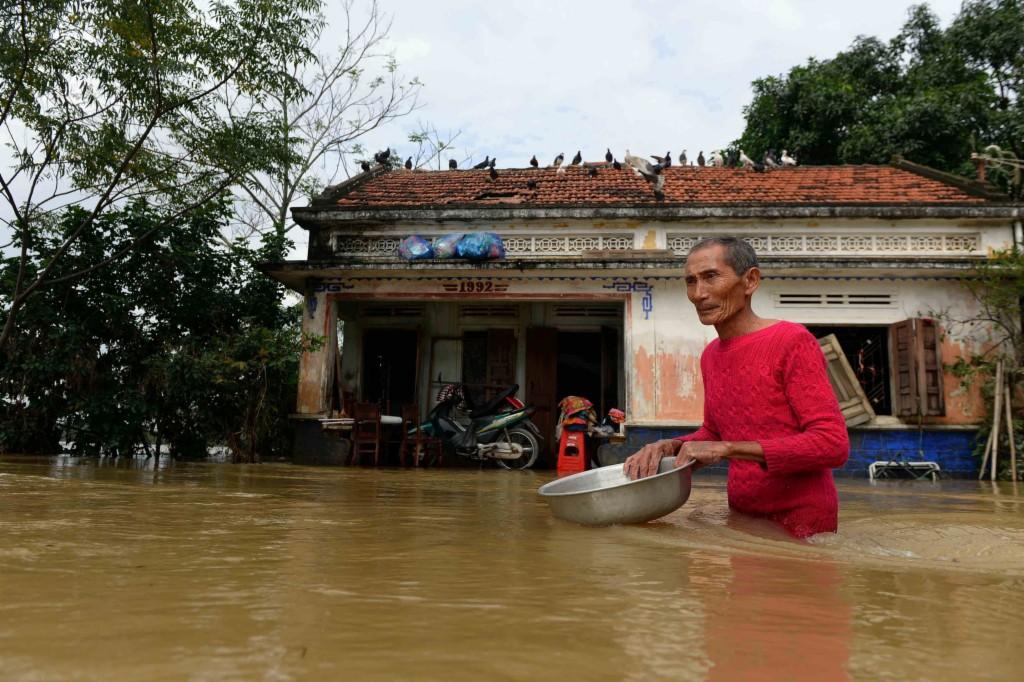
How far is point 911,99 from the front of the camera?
53.9ft

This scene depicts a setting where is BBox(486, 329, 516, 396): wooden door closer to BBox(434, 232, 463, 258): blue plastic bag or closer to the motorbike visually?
the motorbike

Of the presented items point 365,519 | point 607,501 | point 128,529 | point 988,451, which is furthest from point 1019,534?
point 988,451

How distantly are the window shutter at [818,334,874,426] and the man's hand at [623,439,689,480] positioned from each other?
7499 millimetres

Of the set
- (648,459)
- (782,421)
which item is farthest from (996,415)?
(648,459)

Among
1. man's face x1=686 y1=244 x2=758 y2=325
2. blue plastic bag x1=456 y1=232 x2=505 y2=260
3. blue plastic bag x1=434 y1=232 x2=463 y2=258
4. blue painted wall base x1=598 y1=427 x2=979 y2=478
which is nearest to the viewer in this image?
man's face x1=686 y1=244 x2=758 y2=325

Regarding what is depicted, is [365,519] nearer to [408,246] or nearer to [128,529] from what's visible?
[128,529]

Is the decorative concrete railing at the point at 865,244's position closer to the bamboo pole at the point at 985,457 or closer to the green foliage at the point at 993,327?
the green foliage at the point at 993,327

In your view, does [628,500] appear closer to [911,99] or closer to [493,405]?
[493,405]

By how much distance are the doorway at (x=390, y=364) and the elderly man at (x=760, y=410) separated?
371 inches

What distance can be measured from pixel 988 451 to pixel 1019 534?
697cm

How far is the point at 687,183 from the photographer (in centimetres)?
1233

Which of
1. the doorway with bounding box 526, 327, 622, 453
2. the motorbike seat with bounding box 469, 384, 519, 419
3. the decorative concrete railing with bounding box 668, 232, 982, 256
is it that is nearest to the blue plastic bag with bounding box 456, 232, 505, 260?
the doorway with bounding box 526, 327, 622, 453

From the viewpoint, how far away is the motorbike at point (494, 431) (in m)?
10.6

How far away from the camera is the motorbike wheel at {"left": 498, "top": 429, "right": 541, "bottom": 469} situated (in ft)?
34.6
